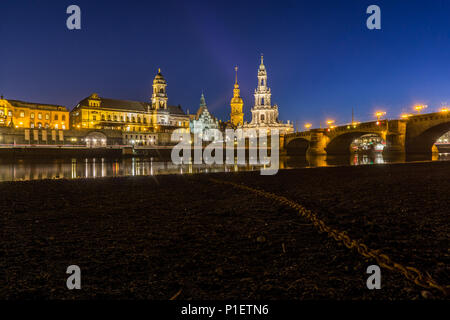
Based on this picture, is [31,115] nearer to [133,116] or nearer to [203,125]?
[133,116]

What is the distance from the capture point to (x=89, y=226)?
227 inches

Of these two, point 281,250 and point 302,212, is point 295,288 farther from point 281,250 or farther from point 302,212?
point 302,212

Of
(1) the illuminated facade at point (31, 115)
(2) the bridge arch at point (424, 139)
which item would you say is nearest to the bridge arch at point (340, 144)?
(2) the bridge arch at point (424, 139)

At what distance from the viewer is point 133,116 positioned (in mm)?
119812

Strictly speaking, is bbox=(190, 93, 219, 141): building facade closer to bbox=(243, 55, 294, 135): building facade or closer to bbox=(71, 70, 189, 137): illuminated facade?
bbox=(71, 70, 189, 137): illuminated facade

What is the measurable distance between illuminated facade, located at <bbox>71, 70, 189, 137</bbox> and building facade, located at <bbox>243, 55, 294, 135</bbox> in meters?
30.9

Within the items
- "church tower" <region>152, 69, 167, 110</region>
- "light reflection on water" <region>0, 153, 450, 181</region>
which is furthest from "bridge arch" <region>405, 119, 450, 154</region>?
"church tower" <region>152, 69, 167, 110</region>

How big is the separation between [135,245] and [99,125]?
108645 millimetres

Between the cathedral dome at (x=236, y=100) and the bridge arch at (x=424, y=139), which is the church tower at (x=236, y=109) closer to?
the cathedral dome at (x=236, y=100)

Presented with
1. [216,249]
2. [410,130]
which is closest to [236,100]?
[410,130]

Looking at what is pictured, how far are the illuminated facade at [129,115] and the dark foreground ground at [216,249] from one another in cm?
9818

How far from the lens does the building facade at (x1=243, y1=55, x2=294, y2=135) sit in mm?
122625

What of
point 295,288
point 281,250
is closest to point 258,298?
point 295,288

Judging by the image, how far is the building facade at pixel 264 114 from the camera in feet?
402
